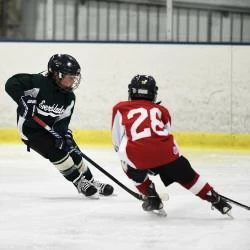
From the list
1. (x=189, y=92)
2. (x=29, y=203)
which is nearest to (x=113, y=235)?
(x=29, y=203)

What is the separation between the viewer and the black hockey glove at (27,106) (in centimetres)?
452

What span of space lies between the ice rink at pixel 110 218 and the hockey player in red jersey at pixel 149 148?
13 centimetres

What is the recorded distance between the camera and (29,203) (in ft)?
14.5

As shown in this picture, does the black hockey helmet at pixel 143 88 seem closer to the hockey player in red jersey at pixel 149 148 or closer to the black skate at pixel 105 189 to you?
the hockey player in red jersey at pixel 149 148

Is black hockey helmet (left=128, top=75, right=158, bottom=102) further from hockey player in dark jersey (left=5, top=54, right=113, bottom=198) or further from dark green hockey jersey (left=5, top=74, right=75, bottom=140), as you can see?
dark green hockey jersey (left=5, top=74, right=75, bottom=140)

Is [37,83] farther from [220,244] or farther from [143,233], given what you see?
[220,244]

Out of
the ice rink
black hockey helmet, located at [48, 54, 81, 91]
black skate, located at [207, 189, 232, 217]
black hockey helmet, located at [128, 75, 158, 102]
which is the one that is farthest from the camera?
black hockey helmet, located at [48, 54, 81, 91]

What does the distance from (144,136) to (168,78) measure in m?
3.68

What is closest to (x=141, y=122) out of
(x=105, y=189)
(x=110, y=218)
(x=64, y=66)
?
(x=110, y=218)

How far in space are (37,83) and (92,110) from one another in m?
2.96

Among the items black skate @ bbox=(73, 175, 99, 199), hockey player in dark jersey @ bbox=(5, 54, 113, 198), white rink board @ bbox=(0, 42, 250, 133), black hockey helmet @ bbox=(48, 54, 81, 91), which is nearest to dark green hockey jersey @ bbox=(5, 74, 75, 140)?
hockey player in dark jersey @ bbox=(5, 54, 113, 198)

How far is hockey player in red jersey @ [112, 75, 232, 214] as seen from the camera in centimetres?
389

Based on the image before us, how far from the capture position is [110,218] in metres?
3.96

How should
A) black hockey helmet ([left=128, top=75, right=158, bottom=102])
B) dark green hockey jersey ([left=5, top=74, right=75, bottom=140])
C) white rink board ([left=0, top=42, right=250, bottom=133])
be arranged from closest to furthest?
black hockey helmet ([left=128, top=75, right=158, bottom=102]) < dark green hockey jersey ([left=5, top=74, right=75, bottom=140]) < white rink board ([left=0, top=42, right=250, bottom=133])
